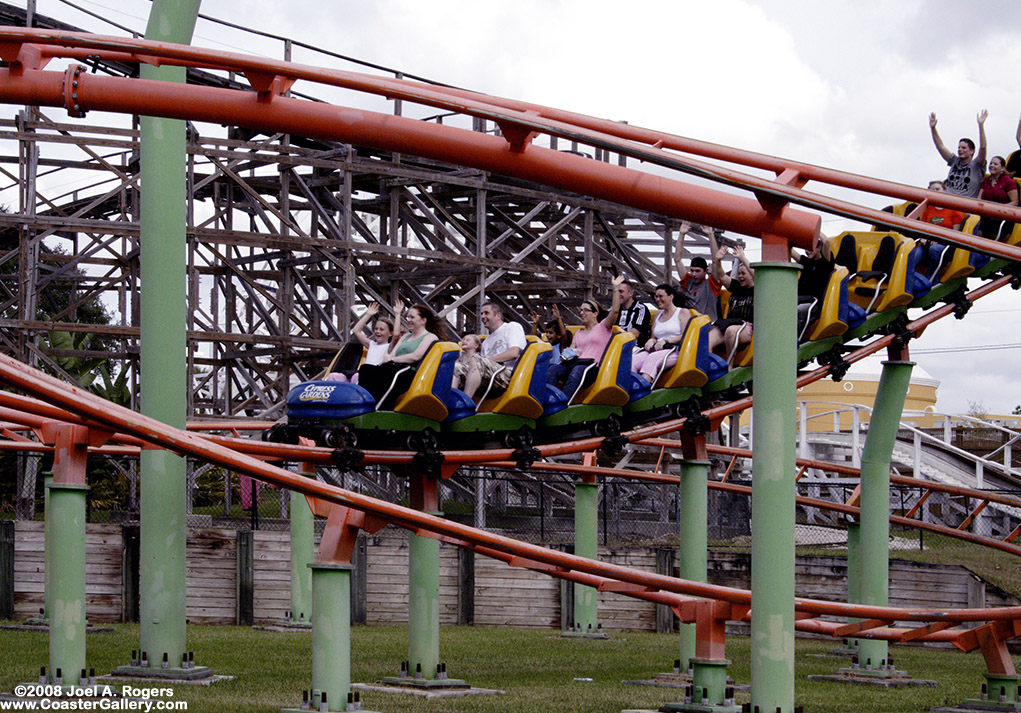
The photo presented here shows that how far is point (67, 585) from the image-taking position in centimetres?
898

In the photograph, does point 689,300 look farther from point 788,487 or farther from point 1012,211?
point 788,487

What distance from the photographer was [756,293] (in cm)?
788

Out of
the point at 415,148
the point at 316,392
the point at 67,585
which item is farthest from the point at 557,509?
the point at 415,148

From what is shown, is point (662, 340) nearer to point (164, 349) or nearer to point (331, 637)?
point (164, 349)

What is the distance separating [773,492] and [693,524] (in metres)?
3.85

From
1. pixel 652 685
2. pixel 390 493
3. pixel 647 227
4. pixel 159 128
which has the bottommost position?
pixel 652 685

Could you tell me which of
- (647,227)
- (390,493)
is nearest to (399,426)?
(390,493)

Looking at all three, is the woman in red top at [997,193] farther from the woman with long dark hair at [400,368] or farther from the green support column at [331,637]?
the green support column at [331,637]

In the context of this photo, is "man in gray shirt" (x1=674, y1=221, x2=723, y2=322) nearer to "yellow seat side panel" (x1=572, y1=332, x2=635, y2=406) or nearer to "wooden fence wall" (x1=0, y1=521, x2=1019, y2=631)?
"yellow seat side panel" (x1=572, y1=332, x2=635, y2=406)

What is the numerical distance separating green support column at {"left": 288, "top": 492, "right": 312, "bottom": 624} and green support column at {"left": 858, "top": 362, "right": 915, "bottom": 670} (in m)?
5.58

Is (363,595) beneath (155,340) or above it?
beneath

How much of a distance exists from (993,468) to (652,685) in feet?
42.6

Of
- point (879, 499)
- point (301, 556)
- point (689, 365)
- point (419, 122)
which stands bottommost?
point (301, 556)

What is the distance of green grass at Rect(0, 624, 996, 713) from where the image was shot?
31.4ft
